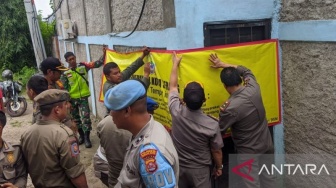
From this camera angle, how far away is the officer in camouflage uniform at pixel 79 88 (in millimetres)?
5617

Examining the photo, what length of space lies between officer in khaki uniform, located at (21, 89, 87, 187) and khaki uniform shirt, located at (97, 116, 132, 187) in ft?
1.12

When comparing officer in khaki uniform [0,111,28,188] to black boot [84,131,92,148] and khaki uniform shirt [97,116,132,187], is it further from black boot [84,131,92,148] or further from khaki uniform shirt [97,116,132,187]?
black boot [84,131,92,148]

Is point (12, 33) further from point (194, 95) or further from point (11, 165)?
point (194, 95)

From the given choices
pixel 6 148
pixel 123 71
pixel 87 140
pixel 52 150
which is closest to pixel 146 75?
pixel 123 71

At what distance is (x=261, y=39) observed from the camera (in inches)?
142

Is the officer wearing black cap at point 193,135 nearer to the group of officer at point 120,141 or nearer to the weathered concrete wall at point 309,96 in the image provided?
the group of officer at point 120,141

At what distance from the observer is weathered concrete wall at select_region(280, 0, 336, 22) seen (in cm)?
282

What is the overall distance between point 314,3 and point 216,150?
1.78 meters

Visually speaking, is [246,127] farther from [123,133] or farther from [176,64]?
[123,133]

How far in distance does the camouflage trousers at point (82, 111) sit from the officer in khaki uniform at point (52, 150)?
3516 mm

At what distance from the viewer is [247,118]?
3.03m

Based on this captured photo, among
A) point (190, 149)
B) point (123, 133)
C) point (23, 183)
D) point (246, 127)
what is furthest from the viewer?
point (246, 127)

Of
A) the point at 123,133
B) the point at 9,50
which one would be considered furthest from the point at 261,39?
the point at 9,50

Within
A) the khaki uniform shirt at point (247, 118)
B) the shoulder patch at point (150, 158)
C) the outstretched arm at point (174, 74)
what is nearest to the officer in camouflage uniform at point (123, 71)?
the outstretched arm at point (174, 74)
